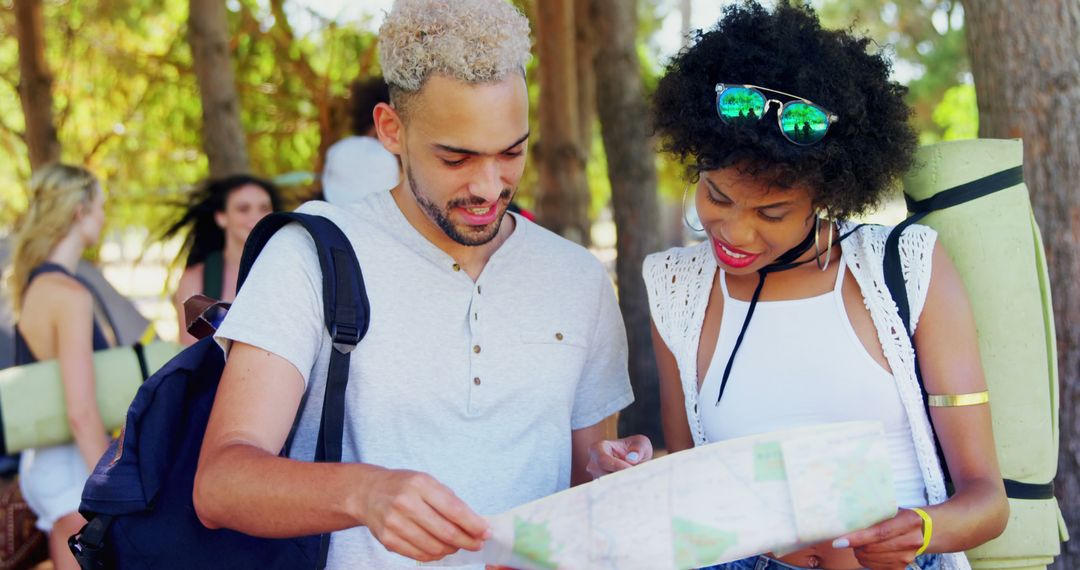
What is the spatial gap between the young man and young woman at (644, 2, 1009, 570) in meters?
0.36

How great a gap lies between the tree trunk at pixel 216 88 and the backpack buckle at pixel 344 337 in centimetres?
505

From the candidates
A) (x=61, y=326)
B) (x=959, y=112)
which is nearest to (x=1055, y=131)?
(x=61, y=326)

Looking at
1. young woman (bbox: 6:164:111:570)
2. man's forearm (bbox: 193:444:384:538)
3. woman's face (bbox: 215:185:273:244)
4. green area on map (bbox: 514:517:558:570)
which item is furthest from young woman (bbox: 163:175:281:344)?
green area on map (bbox: 514:517:558:570)

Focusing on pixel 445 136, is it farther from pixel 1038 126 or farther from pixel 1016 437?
pixel 1038 126

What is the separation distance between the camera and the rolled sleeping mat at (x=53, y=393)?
417 cm

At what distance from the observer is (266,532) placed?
189 centimetres

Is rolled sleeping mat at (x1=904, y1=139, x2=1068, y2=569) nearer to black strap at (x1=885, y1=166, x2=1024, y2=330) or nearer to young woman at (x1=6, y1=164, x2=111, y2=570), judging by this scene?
Answer: black strap at (x1=885, y1=166, x2=1024, y2=330)

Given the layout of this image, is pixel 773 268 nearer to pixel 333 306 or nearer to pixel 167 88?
pixel 333 306

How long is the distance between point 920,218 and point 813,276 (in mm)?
299

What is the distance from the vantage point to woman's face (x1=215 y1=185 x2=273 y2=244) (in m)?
5.60

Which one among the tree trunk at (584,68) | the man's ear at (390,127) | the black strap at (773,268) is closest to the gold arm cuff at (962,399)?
the black strap at (773,268)

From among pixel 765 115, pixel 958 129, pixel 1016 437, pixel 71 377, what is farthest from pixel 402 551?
pixel 958 129

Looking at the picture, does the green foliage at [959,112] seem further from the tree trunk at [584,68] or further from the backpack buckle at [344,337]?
the backpack buckle at [344,337]

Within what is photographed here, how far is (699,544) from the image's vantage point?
186cm
